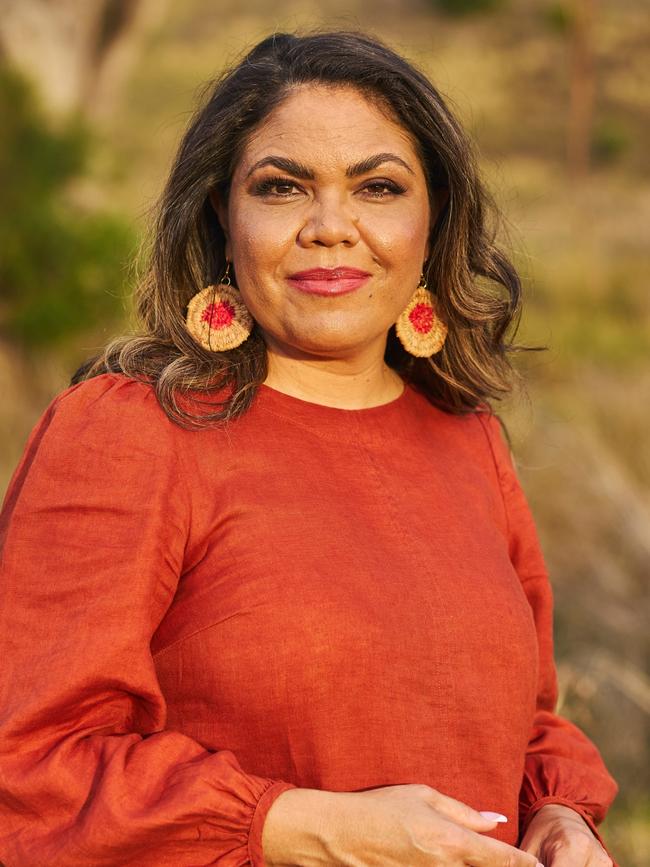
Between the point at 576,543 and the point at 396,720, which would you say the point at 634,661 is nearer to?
the point at 576,543

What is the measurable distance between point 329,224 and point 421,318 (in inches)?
17.7

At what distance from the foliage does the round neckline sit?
6.46 metres

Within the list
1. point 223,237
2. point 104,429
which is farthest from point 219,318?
point 104,429

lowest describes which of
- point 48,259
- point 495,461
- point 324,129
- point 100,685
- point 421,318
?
point 48,259

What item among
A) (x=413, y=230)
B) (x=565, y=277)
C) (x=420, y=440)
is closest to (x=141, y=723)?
(x=420, y=440)

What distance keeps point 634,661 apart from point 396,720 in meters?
3.64

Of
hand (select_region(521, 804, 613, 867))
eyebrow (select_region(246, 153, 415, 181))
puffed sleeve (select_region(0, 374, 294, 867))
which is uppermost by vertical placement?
eyebrow (select_region(246, 153, 415, 181))

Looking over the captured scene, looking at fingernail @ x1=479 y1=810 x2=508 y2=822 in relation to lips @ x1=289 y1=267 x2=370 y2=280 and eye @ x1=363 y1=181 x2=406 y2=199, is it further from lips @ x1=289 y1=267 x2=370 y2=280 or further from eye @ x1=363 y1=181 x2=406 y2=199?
eye @ x1=363 y1=181 x2=406 y2=199

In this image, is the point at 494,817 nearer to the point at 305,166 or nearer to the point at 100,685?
the point at 100,685

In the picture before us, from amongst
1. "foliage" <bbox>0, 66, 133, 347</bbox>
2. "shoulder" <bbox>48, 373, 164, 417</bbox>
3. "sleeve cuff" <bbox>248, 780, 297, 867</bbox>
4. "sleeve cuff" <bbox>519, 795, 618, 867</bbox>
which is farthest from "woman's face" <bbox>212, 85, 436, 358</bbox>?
"foliage" <bbox>0, 66, 133, 347</bbox>

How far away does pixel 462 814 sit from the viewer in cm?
192

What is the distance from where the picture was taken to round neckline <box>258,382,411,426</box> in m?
2.23

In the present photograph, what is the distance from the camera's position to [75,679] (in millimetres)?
1812

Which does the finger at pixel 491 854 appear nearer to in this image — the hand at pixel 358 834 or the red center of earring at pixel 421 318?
the hand at pixel 358 834
